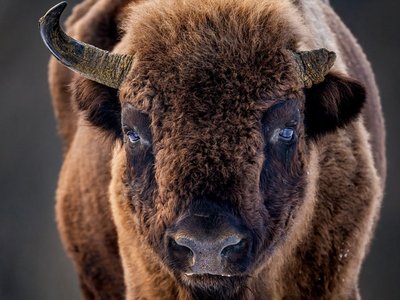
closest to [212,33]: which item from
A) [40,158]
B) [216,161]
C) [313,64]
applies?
[313,64]

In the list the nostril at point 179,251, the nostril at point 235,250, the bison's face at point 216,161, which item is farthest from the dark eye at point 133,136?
the nostril at point 235,250

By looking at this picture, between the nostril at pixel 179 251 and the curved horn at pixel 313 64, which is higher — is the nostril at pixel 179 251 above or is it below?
below

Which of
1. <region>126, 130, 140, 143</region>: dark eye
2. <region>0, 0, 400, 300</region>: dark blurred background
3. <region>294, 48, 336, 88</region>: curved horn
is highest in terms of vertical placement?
<region>294, 48, 336, 88</region>: curved horn

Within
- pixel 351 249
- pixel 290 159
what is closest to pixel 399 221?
pixel 351 249

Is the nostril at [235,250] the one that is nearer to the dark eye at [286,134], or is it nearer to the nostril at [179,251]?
the nostril at [179,251]

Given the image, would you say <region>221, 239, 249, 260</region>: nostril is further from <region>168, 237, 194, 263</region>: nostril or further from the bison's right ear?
the bison's right ear

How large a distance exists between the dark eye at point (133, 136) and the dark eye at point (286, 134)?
0.65 metres

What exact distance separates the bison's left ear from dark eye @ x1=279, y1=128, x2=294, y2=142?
0.86ft

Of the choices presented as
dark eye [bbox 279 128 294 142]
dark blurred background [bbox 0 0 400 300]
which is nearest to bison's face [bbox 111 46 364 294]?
dark eye [bbox 279 128 294 142]

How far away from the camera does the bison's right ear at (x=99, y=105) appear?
4.76m

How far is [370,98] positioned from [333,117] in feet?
4.99

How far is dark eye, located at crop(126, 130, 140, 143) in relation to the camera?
14.5 ft

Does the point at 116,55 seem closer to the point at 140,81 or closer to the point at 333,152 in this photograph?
the point at 140,81

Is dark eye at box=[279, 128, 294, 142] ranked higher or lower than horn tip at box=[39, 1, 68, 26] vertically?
lower
